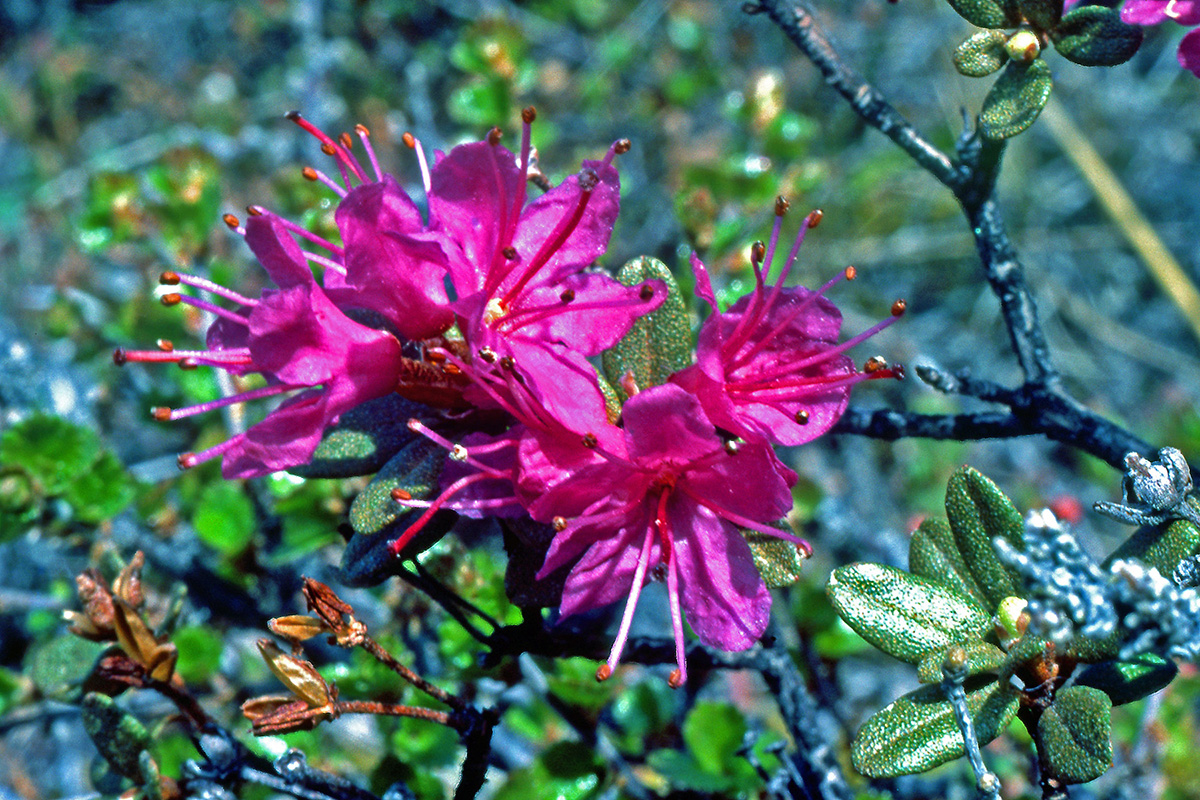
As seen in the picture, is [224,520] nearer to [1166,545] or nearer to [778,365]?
[778,365]

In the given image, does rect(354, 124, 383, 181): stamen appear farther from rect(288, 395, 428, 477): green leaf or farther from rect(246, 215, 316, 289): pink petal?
rect(288, 395, 428, 477): green leaf

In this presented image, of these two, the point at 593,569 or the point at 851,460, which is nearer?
the point at 593,569

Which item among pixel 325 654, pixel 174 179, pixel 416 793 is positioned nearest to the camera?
pixel 416 793

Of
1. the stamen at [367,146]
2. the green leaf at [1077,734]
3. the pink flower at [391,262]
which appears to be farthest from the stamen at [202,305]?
the green leaf at [1077,734]

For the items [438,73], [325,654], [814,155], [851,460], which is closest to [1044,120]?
[814,155]

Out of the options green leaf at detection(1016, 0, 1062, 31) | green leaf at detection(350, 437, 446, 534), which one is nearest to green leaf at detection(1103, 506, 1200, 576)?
green leaf at detection(1016, 0, 1062, 31)

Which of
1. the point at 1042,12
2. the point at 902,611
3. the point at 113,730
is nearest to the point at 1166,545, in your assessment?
the point at 902,611

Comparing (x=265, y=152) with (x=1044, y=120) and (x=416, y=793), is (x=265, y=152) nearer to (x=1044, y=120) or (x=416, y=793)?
(x=416, y=793)
